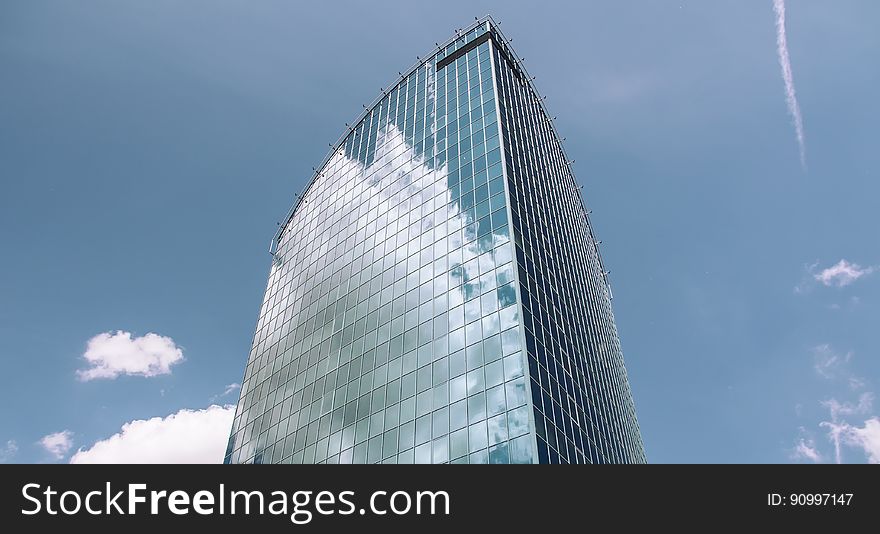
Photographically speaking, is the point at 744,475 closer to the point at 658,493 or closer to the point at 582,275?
the point at 658,493

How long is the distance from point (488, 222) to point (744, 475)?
1469 inches

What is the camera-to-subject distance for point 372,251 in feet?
236

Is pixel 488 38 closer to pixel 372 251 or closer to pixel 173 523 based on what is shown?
pixel 372 251

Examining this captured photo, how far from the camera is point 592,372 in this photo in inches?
2739

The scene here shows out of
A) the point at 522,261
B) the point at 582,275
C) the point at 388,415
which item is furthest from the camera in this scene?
the point at 582,275

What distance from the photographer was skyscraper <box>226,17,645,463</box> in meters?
47.9

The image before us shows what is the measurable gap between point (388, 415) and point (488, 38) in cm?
5846

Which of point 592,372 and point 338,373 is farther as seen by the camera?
point 592,372

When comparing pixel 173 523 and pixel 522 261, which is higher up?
pixel 522 261

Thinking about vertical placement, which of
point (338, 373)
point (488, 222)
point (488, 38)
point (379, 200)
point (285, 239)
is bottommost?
point (338, 373)

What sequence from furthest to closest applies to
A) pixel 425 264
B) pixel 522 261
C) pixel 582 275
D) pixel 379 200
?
1. pixel 582 275
2. pixel 379 200
3. pixel 425 264
4. pixel 522 261

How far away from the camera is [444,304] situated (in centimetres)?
5569

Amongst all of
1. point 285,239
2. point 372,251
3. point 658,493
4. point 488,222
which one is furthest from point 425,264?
point 285,239

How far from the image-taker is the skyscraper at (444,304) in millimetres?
47875
